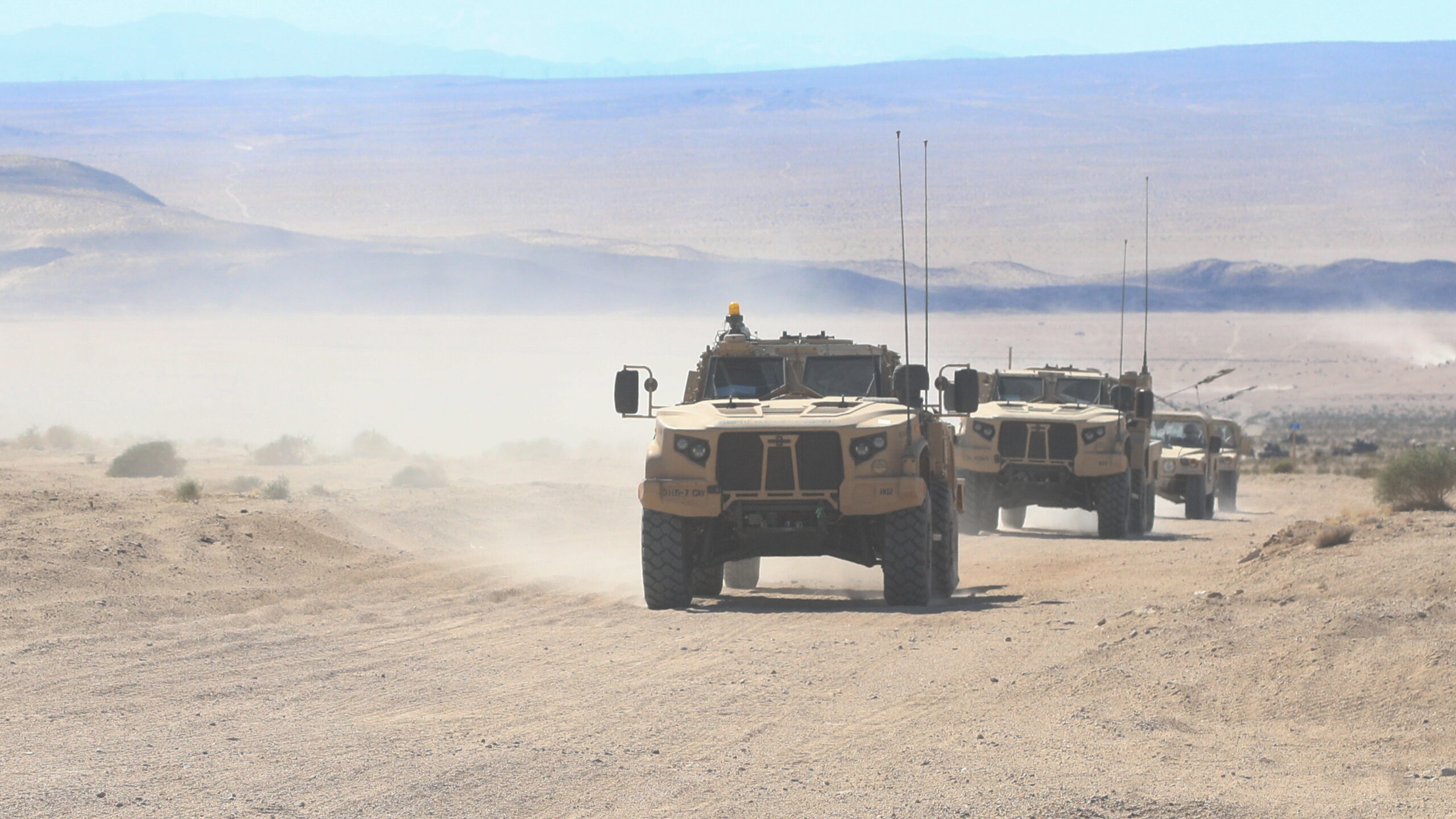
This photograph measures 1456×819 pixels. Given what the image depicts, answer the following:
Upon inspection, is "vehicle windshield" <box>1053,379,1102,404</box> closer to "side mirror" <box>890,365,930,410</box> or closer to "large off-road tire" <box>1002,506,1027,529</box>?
"large off-road tire" <box>1002,506,1027,529</box>

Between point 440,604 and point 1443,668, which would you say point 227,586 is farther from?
point 1443,668

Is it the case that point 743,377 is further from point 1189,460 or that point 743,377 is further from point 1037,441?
point 1189,460

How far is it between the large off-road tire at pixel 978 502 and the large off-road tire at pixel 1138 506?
6.16 feet

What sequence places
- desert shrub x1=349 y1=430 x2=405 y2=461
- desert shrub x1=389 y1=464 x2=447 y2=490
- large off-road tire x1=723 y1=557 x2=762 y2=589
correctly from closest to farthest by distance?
large off-road tire x1=723 y1=557 x2=762 y2=589 → desert shrub x1=389 y1=464 x2=447 y2=490 → desert shrub x1=349 y1=430 x2=405 y2=461

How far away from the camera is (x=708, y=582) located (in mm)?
14516

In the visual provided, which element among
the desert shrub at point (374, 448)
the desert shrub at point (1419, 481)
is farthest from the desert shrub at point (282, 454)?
the desert shrub at point (1419, 481)

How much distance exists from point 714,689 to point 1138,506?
15.6 meters

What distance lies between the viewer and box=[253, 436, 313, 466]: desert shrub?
35469 mm

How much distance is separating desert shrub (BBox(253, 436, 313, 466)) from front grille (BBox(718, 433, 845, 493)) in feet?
78.2

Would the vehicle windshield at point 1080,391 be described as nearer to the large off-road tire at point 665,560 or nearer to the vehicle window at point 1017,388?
the vehicle window at point 1017,388

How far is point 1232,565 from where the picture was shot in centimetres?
1678

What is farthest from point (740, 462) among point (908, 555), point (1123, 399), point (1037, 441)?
point (1123, 399)

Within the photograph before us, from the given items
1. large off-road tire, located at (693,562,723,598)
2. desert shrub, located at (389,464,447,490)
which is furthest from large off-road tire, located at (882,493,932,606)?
desert shrub, located at (389,464,447,490)

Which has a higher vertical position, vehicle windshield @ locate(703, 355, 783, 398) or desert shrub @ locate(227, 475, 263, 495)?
vehicle windshield @ locate(703, 355, 783, 398)
